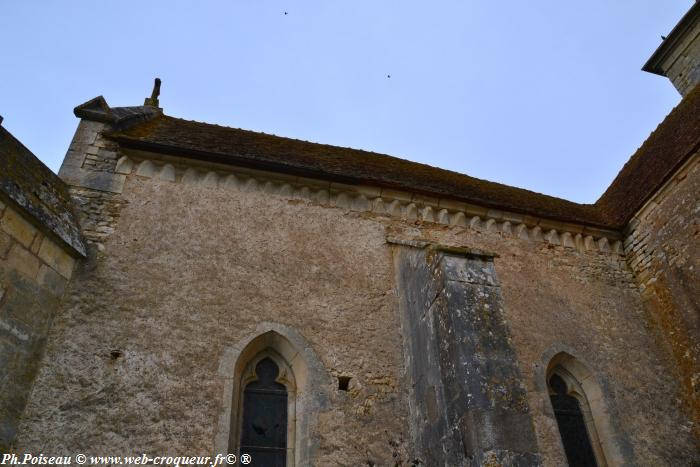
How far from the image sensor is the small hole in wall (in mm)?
5562

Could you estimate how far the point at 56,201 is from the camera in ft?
18.1

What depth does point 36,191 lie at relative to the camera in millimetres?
5238

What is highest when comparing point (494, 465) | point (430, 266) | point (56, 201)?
point (56, 201)

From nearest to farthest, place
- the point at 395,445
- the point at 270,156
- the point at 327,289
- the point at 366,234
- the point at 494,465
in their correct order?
the point at 494,465 < the point at 395,445 < the point at 327,289 < the point at 366,234 < the point at 270,156

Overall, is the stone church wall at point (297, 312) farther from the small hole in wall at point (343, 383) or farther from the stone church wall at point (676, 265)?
the stone church wall at point (676, 265)

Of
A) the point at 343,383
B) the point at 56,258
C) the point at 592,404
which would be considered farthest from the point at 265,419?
the point at 592,404

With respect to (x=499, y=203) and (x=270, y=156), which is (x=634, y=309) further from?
(x=270, y=156)

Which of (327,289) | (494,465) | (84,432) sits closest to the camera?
(494,465)

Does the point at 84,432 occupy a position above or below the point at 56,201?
below

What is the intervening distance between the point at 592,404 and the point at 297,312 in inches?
150

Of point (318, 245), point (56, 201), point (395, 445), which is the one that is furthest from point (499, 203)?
point (56, 201)

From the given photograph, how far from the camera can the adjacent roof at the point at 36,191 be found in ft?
16.1

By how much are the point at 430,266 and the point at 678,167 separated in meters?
4.28

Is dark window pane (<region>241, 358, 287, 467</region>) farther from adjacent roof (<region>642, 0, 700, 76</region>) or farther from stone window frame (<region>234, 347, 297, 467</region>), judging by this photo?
adjacent roof (<region>642, 0, 700, 76</region>)
